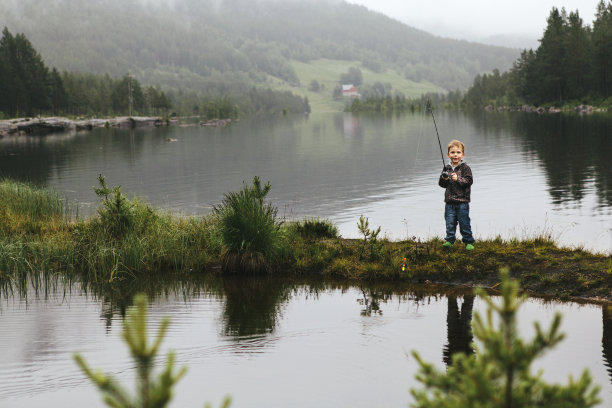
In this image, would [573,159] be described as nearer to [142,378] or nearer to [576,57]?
[142,378]

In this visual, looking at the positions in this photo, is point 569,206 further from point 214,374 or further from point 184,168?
point 184,168

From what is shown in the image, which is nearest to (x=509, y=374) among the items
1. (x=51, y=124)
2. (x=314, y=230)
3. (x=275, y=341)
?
(x=275, y=341)

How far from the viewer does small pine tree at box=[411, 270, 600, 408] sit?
305 cm

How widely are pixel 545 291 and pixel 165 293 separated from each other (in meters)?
7.35

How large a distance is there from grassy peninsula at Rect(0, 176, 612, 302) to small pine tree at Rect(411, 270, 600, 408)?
354 inches

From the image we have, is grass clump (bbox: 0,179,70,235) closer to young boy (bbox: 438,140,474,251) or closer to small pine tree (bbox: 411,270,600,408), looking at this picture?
young boy (bbox: 438,140,474,251)

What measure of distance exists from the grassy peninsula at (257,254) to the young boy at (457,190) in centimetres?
40

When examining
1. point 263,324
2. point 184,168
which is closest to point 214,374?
point 263,324

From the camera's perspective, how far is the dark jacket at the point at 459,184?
13.1 metres

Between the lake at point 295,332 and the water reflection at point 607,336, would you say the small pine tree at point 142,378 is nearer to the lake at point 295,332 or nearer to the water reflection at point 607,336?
the lake at point 295,332

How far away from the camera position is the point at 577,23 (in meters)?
122

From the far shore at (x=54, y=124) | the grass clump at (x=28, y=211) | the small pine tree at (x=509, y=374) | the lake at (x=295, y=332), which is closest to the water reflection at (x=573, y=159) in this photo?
the lake at (x=295, y=332)

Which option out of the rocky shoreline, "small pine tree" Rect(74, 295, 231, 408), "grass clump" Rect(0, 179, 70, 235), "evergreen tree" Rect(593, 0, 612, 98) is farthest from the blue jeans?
"evergreen tree" Rect(593, 0, 612, 98)

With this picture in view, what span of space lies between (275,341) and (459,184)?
18.0 ft
